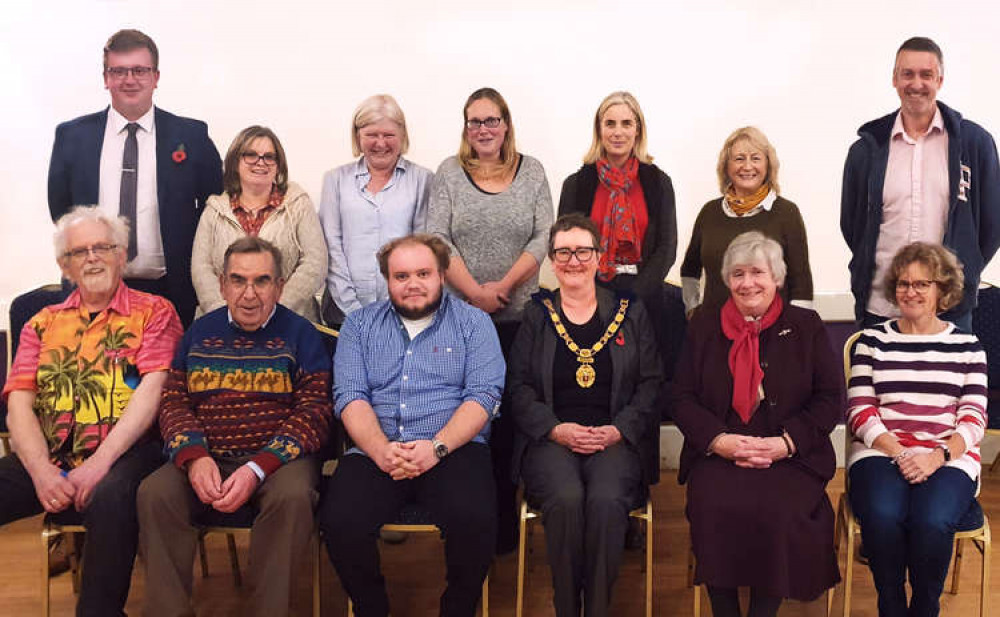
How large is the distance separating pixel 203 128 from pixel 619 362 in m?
1.83

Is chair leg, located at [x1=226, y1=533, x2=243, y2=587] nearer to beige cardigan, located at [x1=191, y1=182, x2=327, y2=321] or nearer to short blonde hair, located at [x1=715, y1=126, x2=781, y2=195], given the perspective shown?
beige cardigan, located at [x1=191, y1=182, x2=327, y2=321]

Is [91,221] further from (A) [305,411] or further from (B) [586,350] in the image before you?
(B) [586,350]

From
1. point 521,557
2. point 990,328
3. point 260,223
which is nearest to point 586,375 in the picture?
point 521,557

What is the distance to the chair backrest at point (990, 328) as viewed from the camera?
11.6 feet

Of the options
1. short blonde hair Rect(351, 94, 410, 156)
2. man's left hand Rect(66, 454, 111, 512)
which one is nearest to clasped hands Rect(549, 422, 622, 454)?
short blonde hair Rect(351, 94, 410, 156)

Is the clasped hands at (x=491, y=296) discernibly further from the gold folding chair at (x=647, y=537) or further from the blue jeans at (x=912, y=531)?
the blue jeans at (x=912, y=531)

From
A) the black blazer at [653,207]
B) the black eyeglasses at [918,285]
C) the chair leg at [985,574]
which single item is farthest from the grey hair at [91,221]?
the chair leg at [985,574]

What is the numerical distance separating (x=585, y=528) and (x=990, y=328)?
6.70 ft

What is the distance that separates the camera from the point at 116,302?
2.82 meters

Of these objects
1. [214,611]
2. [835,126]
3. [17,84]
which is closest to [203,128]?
[17,84]

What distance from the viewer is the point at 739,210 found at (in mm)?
3223

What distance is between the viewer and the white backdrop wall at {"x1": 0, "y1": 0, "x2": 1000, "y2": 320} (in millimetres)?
3975

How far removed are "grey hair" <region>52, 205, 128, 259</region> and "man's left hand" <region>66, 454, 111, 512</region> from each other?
26.9 inches

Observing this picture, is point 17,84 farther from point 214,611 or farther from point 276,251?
point 214,611
